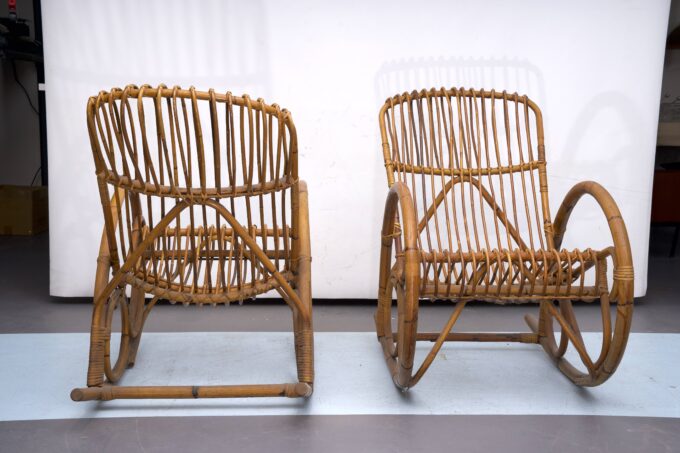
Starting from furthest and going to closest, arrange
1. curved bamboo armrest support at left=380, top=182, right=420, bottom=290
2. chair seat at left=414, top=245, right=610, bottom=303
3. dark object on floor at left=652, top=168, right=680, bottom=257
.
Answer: dark object on floor at left=652, top=168, right=680, bottom=257
chair seat at left=414, top=245, right=610, bottom=303
curved bamboo armrest support at left=380, top=182, right=420, bottom=290

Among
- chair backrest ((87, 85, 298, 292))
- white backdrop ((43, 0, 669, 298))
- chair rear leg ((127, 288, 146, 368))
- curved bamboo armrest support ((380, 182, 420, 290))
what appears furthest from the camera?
white backdrop ((43, 0, 669, 298))

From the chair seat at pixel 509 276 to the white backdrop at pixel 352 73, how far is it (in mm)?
1049

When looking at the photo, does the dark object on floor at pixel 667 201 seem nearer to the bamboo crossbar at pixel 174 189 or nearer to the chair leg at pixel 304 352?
the chair leg at pixel 304 352

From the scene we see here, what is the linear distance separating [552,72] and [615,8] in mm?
386

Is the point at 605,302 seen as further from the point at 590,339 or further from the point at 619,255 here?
the point at 590,339

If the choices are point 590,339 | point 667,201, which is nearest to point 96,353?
point 590,339

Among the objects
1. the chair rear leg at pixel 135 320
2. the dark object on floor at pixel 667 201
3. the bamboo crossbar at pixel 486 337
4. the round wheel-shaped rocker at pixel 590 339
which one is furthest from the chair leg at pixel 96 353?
the dark object on floor at pixel 667 201

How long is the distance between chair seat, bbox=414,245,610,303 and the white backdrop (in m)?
1.05

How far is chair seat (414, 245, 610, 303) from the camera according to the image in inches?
67.3

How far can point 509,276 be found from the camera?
1.71m

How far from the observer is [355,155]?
8.93 ft

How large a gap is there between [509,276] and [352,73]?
1.33 metres

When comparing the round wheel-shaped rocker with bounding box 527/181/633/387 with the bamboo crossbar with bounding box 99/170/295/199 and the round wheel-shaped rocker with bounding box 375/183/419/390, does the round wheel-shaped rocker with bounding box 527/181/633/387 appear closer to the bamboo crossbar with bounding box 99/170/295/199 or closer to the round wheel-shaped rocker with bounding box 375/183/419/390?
the round wheel-shaped rocker with bounding box 375/183/419/390

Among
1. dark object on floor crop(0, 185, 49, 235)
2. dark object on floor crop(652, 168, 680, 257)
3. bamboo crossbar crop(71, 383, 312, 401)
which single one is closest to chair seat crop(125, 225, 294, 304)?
bamboo crossbar crop(71, 383, 312, 401)
